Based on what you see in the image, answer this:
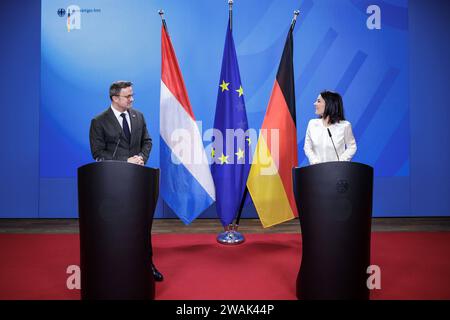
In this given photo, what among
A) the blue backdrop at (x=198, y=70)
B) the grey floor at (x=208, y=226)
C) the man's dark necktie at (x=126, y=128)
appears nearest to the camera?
the man's dark necktie at (x=126, y=128)

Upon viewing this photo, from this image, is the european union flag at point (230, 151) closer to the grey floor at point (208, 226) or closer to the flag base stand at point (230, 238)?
the flag base stand at point (230, 238)

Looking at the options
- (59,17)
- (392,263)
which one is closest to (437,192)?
(392,263)

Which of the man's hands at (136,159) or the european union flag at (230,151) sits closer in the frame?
the man's hands at (136,159)

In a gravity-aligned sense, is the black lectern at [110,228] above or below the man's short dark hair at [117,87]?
below

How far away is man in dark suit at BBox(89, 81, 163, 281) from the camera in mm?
2326

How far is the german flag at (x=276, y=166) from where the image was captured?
2988 mm

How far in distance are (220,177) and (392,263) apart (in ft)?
5.22

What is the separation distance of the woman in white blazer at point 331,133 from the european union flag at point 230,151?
2.02 ft

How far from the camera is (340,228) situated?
69.9 inches

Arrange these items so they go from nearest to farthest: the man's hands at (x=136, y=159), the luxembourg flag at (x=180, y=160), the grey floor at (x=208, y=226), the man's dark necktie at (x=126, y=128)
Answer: the man's hands at (x=136, y=159)
the man's dark necktie at (x=126, y=128)
the luxembourg flag at (x=180, y=160)
the grey floor at (x=208, y=226)

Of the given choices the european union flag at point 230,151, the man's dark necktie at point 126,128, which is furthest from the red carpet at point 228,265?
the man's dark necktie at point 126,128

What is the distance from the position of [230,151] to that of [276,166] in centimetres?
45

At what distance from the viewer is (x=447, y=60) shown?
4430mm

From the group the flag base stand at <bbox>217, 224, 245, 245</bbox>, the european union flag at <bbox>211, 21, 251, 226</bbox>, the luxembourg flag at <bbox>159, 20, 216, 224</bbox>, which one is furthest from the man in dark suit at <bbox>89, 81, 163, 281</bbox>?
the flag base stand at <bbox>217, 224, 245, 245</bbox>
